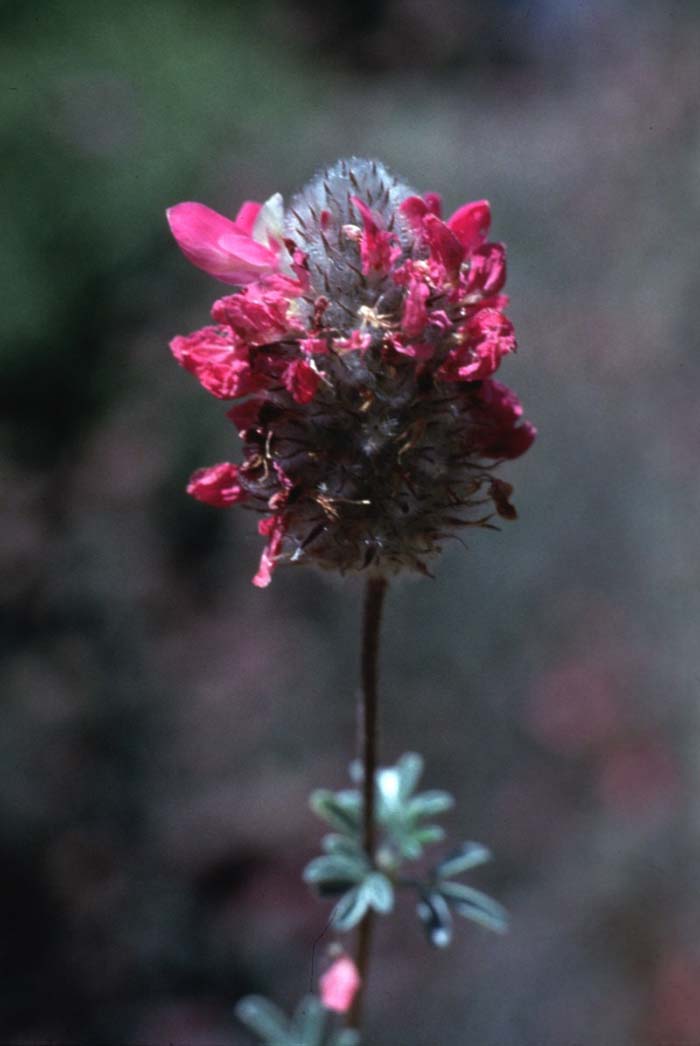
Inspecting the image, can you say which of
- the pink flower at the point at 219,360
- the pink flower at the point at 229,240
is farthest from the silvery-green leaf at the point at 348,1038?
the pink flower at the point at 229,240

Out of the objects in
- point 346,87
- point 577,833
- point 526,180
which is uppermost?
point 346,87

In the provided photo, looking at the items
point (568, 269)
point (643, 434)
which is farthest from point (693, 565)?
point (568, 269)

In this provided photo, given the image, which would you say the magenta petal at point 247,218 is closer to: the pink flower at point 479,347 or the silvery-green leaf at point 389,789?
the pink flower at point 479,347

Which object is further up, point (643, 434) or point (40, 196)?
point (40, 196)

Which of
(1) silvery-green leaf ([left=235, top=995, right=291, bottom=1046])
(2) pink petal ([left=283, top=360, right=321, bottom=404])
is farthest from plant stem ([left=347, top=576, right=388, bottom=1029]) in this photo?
(2) pink petal ([left=283, top=360, right=321, bottom=404])

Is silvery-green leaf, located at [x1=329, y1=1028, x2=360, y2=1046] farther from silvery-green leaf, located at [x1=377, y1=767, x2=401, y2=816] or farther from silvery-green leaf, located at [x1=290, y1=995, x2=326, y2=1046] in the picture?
silvery-green leaf, located at [x1=377, y1=767, x2=401, y2=816]

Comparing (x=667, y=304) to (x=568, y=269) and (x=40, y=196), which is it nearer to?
(x=568, y=269)
